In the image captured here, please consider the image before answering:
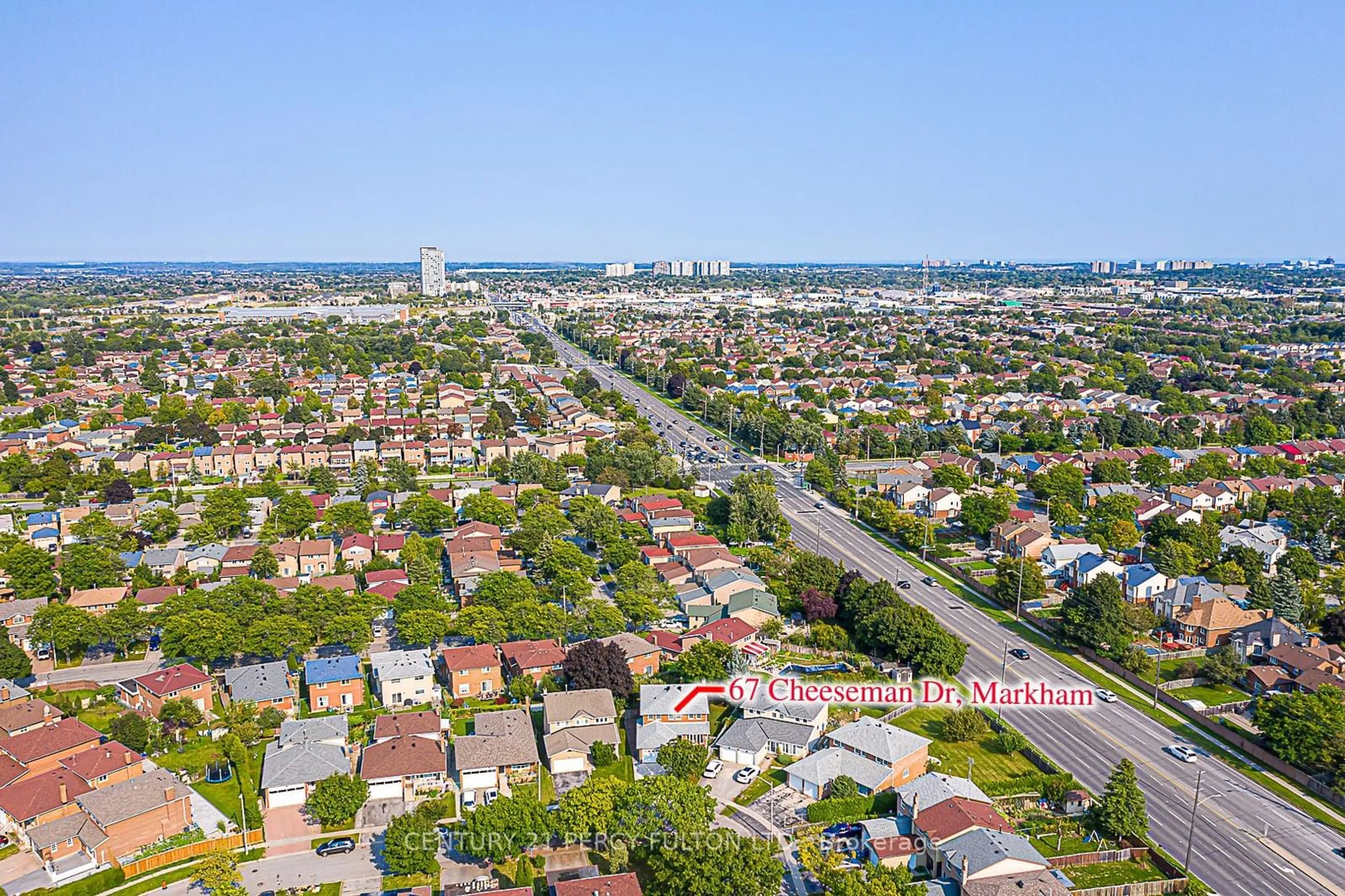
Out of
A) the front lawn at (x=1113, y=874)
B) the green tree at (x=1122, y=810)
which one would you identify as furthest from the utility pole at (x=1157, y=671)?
the front lawn at (x=1113, y=874)

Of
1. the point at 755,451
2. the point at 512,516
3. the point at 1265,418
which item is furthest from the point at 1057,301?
the point at 512,516

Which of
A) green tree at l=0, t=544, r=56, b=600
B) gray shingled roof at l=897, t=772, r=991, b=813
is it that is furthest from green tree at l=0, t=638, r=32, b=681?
gray shingled roof at l=897, t=772, r=991, b=813

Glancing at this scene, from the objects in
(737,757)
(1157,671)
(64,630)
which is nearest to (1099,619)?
(1157,671)

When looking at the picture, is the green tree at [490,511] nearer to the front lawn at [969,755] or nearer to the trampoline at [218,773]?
the trampoline at [218,773]

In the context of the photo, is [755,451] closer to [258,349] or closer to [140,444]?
[140,444]

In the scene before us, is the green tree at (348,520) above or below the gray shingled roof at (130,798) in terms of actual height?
above
